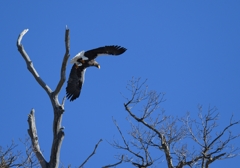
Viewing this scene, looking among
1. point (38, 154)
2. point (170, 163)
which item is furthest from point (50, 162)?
point (170, 163)

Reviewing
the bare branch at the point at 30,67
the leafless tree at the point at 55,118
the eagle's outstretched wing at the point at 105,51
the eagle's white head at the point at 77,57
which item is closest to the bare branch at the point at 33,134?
the leafless tree at the point at 55,118

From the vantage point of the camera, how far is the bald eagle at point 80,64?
796 cm

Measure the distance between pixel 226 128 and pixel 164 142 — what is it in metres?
1.25

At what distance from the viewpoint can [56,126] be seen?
18.0 ft

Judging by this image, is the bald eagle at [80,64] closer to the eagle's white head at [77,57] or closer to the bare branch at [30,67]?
the eagle's white head at [77,57]

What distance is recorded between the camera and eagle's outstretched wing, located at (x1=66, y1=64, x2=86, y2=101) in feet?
27.1

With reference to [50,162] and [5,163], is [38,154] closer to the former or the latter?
[50,162]

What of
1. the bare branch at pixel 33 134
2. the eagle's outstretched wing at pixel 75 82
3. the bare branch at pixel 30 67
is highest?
the eagle's outstretched wing at pixel 75 82

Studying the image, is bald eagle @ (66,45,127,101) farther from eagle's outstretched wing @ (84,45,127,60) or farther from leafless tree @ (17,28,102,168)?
leafless tree @ (17,28,102,168)

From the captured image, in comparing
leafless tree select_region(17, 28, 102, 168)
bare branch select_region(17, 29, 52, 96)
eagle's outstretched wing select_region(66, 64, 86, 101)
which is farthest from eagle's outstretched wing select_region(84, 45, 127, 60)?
leafless tree select_region(17, 28, 102, 168)

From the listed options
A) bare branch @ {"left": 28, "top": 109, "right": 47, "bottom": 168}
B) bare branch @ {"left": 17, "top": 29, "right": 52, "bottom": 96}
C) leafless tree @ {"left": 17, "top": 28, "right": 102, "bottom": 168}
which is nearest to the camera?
leafless tree @ {"left": 17, "top": 28, "right": 102, "bottom": 168}

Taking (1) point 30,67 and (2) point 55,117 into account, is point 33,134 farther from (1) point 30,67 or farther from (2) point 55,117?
(1) point 30,67

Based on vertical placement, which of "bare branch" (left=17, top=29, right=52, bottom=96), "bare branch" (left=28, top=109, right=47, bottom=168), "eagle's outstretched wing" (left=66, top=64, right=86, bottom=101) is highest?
"eagle's outstretched wing" (left=66, top=64, right=86, bottom=101)

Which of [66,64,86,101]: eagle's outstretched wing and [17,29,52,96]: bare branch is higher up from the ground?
[66,64,86,101]: eagle's outstretched wing
